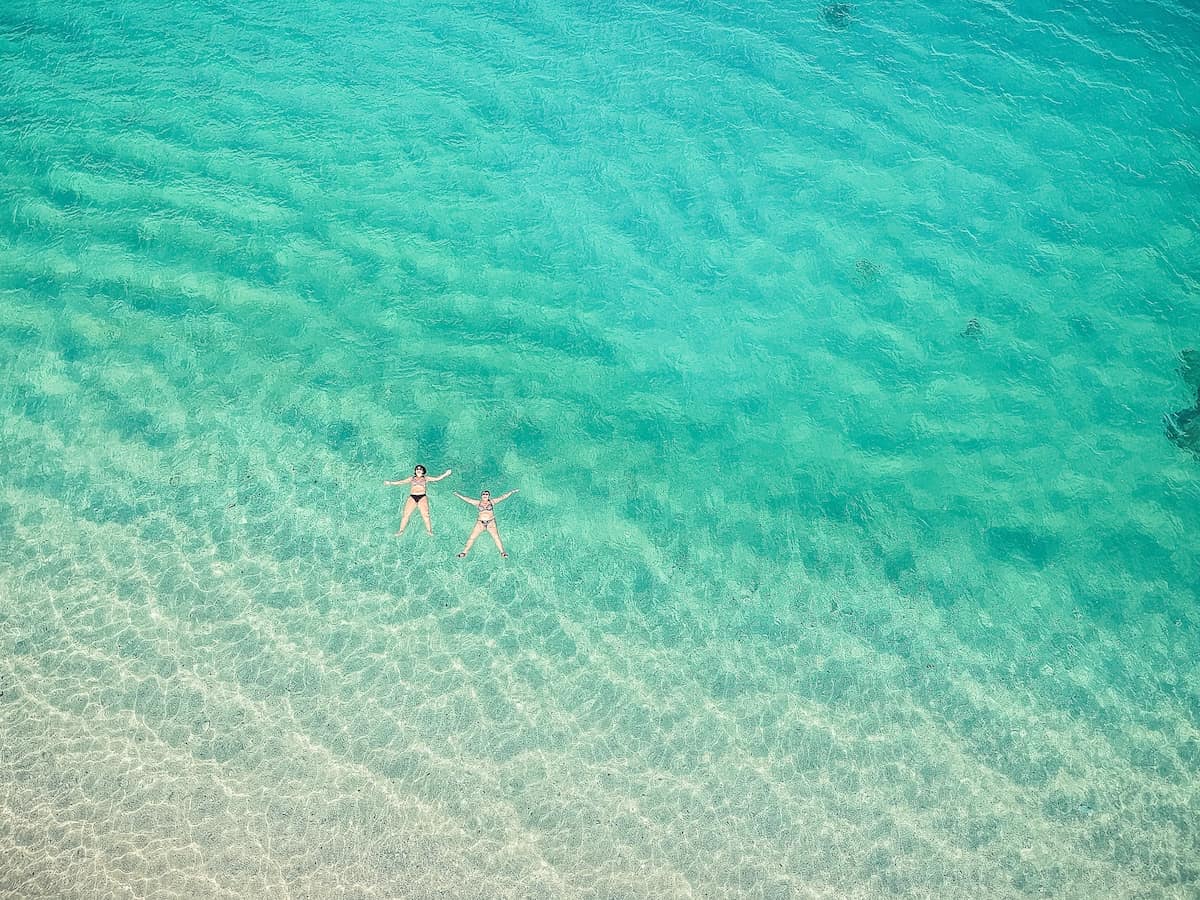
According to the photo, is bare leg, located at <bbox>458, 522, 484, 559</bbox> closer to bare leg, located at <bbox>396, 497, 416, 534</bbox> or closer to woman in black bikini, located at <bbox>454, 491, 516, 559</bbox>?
woman in black bikini, located at <bbox>454, 491, 516, 559</bbox>

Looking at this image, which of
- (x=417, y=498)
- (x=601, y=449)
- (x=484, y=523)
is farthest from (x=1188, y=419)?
(x=417, y=498)

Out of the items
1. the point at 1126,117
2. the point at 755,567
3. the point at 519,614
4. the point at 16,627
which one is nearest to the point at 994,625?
the point at 755,567

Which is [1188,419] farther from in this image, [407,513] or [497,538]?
[407,513]

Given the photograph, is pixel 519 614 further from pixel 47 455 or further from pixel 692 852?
pixel 47 455

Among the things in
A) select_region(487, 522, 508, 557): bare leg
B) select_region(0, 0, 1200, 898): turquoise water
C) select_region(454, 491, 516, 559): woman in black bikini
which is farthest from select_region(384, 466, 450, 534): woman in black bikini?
select_region(487, 522, 508, 557): bare leg

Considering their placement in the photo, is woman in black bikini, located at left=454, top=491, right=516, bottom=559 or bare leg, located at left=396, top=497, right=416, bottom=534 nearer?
woman in black bikini, located at left=454, top=491, right=516, bottom=559
